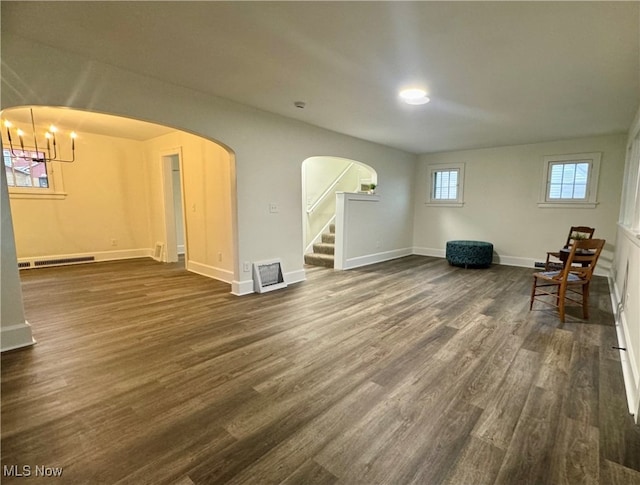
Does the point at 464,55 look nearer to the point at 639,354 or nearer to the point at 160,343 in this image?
the point at 639,354

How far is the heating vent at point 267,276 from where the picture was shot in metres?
4.25

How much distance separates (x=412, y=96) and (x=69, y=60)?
3.25 metres

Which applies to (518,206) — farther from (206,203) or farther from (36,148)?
(36,148)

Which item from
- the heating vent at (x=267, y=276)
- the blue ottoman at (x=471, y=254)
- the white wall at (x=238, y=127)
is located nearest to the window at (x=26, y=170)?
the white wall at (x=238, y=127)

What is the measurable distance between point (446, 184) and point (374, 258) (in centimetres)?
258

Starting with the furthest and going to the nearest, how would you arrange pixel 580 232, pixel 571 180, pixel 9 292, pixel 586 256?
pixel 571 180
pixel 580 232
pixel 586 256
pixel 9 292

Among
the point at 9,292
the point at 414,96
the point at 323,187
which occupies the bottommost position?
the point at 9,292

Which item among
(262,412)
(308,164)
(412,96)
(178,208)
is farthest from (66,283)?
(412,96)

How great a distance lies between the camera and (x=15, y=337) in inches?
101

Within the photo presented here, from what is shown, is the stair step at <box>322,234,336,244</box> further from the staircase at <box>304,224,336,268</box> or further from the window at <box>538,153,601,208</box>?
the window at <box>538,153,601,208</box>

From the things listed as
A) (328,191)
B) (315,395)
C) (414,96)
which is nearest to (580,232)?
(414,96)

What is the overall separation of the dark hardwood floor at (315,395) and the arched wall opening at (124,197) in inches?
68.8

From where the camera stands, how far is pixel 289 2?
1.85 meters

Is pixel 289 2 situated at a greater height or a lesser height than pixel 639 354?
greater
